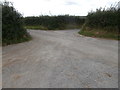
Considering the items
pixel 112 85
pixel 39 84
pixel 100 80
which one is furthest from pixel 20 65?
pixel 112 85

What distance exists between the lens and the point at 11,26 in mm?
9734

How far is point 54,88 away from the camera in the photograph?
3514 millimetres

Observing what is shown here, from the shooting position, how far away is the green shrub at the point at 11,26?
9413 millimetres

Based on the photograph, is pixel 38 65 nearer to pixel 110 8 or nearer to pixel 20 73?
pixel 20 73

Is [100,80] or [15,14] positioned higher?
[15,14]

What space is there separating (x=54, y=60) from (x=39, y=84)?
212 centimetres

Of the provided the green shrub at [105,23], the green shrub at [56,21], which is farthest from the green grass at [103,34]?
the green shrub at [56,21]

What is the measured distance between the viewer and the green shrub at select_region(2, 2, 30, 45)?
941 cm

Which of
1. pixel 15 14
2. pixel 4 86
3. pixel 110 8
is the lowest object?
pixel 4 86

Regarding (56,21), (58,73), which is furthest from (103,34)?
(56,21)

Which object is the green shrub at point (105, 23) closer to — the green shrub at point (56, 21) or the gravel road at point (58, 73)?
the gravel road at point (58, 73)

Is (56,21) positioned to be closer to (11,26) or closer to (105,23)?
(105,23)

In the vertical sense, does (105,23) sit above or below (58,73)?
above

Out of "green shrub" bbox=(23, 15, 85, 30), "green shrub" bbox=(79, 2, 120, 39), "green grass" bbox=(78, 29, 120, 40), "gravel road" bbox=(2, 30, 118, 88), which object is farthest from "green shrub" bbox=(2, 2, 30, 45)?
"green shrub" bbox=(23, 15, 85, 30)
